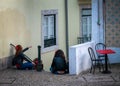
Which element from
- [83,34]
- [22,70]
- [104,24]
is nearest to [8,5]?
[22,70]

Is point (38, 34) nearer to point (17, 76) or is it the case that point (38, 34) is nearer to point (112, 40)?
point (112, 40)

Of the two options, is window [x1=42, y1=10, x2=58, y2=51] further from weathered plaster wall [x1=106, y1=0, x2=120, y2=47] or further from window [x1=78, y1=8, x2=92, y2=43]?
weathered plaster wall [x1=106, y1=0, x2=120, y2=47]

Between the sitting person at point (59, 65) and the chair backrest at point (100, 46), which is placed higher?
the chair backrest at point (100, 46)

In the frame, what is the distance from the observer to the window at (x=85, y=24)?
23953 millimetres

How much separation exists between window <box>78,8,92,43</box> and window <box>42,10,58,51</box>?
2.39 meters

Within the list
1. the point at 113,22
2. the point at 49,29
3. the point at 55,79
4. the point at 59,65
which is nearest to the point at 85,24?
the point at 49,29

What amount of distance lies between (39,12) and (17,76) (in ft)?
19.1

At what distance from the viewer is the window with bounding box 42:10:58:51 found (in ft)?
68.5

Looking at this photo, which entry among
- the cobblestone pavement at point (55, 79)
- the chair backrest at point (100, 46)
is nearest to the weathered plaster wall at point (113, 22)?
the chair backrest at point (100, 46)

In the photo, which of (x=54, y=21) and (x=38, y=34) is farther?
(x=54, y=21)

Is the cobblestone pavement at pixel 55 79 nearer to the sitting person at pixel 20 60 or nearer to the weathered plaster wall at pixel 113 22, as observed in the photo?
the sitting person at pixel 20 60

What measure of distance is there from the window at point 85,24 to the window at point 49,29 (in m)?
2.39

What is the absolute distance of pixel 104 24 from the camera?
18.0 m

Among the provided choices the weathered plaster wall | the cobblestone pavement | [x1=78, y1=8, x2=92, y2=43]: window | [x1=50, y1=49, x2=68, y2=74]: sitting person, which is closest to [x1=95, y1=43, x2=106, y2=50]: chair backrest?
the weathered plaster wall
